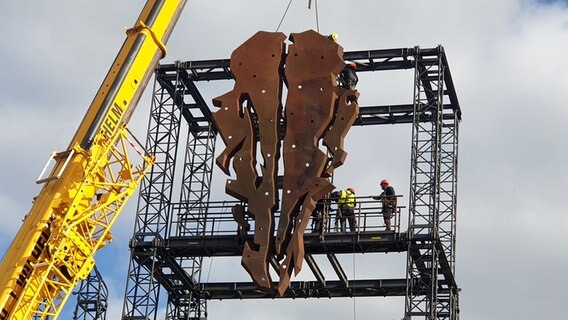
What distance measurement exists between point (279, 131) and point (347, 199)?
13.0 ft

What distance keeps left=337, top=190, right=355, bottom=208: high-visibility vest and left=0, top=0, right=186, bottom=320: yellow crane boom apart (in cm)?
802

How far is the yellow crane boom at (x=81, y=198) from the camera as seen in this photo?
3080 centimetres

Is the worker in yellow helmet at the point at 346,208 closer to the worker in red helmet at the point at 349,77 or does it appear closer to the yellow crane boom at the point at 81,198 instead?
the worker in red helmet at the point at 349,77

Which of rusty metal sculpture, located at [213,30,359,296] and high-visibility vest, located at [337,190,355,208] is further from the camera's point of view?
high-visibility vest, located at [337,190,355,208]

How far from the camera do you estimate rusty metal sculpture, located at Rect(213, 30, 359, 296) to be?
3594 centimetres

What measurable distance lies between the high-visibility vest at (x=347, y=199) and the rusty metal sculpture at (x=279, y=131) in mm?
3111

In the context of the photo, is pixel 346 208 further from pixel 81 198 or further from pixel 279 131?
pixel 81 198

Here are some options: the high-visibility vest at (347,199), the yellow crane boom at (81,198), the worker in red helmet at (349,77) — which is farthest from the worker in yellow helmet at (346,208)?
the yellow crane boom at (81,198)

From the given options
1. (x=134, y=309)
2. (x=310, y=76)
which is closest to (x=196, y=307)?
(x=134, y=309)

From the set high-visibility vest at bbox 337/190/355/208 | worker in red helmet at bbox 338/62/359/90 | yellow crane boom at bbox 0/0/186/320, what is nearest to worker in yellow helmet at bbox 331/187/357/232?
high-visibility vest at bbox 337/190/355/208

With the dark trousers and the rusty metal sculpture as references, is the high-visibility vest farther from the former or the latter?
the rusty metal sculpture

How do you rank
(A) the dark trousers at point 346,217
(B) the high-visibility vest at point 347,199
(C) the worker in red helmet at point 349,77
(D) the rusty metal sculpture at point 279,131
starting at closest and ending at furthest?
(D) the rusty metal sculpture at point 279,131
(B) the high-visibility vest at point 347,199
(A) the dark trousers at point 346,217
(C) the worker in red helmet at point 349,77

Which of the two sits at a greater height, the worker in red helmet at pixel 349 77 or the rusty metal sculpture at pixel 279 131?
the worker in red helmet at pixel 349 77

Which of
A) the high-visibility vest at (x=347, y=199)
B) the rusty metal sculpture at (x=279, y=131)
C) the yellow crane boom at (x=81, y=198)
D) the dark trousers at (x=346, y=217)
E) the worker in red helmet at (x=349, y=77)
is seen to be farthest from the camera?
the worker in red helmet at (x=349, y=77)
